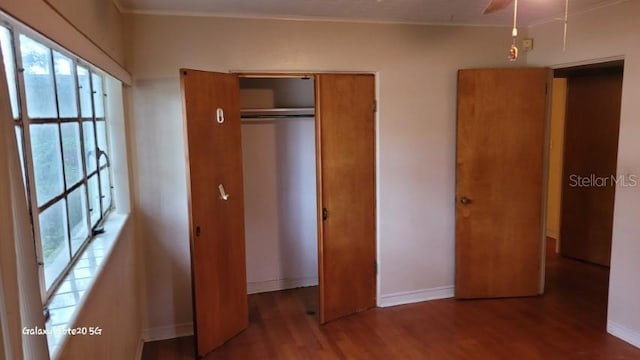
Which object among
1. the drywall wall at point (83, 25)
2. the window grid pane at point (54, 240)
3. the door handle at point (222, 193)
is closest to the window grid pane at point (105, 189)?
the drywall wall at point (83, 25)

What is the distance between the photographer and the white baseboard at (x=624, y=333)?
313 centimetres

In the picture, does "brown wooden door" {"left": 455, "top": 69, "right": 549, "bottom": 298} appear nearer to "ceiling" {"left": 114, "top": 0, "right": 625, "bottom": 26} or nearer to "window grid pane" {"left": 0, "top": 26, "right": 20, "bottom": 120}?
→ "ceiling" {"left": 114, "top": 0, "right": 625, "bottom": 26}

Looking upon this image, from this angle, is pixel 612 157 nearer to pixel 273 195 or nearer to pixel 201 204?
pixel 273 195

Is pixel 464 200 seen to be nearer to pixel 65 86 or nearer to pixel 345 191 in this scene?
pixel 345 191

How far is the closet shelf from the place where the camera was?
4.04 meters

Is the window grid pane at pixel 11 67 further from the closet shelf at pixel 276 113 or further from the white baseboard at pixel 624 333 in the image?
the white baseboard at pixel 624 333

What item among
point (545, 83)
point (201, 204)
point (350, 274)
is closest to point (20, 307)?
point (201, 204)

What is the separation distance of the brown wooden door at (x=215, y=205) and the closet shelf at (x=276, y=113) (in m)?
0.73

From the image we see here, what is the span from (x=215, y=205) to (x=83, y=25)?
153 centimetres

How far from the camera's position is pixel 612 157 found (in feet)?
15.4

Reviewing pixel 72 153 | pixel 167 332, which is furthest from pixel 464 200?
pixel 72 153

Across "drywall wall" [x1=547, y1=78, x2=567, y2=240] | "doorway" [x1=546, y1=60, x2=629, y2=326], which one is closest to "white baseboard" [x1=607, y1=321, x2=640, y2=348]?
"doorway" [x1=546, y1=60, x2=629, y2=326]

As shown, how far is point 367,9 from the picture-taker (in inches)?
127

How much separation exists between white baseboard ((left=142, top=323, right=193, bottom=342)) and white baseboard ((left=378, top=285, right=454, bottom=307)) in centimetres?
157
